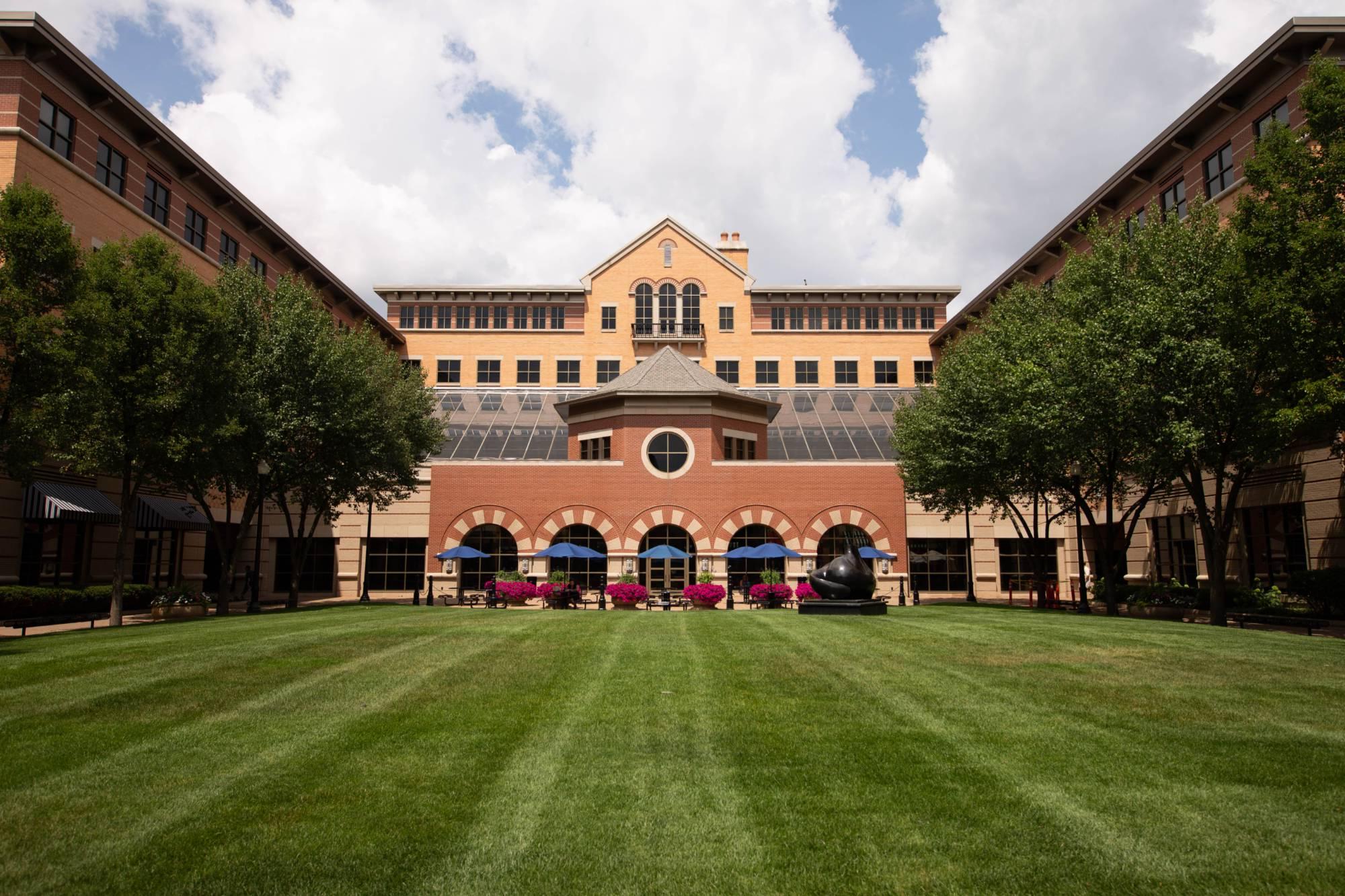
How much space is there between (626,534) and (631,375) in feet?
26.5

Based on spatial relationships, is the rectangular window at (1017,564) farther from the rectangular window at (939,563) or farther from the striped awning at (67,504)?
the striped awning at (67,504)

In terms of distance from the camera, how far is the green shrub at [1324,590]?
25750 millimetres

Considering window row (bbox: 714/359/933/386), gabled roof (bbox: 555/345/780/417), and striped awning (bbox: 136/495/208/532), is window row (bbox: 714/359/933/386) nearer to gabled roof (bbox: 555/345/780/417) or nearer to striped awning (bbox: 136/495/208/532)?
gabled roof (bbox: 555/345/780/417)

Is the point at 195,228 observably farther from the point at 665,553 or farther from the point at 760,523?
the point at 760,523

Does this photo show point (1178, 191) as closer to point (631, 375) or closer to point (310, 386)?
point (631, 375)

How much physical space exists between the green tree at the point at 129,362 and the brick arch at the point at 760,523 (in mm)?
21716

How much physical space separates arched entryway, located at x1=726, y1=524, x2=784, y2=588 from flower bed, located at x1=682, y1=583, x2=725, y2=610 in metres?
6.33

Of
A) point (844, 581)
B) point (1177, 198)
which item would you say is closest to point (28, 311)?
point (844, 581)

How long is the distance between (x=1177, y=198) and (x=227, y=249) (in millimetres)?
42338

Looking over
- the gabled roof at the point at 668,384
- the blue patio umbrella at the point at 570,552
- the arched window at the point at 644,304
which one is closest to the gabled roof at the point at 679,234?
the arched window at the point at 644,304

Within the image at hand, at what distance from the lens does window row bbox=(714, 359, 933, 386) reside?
61594 mm

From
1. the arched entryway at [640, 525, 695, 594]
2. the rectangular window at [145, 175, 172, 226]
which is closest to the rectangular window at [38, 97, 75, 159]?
the rectangular window at [145, 175, 172, 226]

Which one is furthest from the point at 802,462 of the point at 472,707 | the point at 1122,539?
the point at 472,707

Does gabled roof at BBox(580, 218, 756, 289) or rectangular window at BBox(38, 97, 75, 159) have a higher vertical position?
gabled roof at BBox(580, 218, 756, 289)
